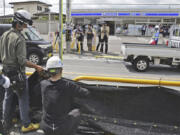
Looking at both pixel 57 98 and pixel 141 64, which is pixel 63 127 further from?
pixel 141 64

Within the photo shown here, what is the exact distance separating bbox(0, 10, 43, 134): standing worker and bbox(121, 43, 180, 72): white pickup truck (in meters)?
6.13

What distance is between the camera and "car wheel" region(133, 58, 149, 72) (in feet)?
28.8

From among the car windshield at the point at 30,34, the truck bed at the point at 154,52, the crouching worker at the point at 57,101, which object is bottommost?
the crouching worker at the point at 57,101

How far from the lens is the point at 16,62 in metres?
3.04

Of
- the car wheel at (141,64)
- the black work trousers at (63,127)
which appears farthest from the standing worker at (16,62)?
the car wheel at (141,64)

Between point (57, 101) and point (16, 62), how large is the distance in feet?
3.40

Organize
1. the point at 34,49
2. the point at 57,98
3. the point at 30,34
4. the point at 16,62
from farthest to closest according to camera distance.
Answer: the point at 30,34, the point at 34,49, the point at 16,62, the point at 57,98

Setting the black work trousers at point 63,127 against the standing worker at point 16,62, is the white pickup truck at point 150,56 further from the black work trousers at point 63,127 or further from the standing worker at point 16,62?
the black work trousers at point 63,127

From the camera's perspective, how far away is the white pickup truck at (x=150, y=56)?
337 inches

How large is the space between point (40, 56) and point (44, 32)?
2925 cm

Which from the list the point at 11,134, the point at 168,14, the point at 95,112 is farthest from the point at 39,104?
the point at 168,14

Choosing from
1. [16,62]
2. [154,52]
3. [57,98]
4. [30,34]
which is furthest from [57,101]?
[30,34]

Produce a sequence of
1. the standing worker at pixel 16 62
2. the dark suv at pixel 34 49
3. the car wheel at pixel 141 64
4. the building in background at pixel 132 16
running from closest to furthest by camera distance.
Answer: the standing worker at pixel 16 62
the car wheel at pixel 141 64
the dark suv at pixel 34 49
the building in background at pixel 132 16

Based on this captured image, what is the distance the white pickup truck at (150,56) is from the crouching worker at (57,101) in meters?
6.44
